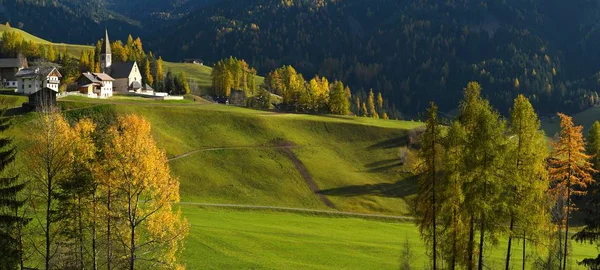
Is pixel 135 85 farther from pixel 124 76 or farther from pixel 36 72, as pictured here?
pixel 36 72

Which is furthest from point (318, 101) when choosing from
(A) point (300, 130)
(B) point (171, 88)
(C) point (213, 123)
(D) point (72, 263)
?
(D) point (72, 263)

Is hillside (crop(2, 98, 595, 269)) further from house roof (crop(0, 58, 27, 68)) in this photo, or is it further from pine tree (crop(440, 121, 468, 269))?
house roof (crop(0, 58, 27, 68))

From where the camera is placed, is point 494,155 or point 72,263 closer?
point 494,155

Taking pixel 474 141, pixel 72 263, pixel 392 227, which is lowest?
pixel 392 227

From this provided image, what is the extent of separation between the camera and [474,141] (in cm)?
3284

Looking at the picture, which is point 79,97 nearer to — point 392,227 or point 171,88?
point 171,88

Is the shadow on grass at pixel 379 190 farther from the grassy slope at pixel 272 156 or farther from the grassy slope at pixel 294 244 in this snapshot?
the grassy slope at pixel 294 244

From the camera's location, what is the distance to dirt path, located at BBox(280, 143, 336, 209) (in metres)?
92.2

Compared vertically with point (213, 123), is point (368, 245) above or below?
below

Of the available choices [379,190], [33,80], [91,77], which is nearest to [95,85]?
[91,77]

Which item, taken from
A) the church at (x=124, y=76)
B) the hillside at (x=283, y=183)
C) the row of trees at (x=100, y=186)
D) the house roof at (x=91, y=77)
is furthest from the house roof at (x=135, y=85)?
the row of trees at (x=100, y=186)

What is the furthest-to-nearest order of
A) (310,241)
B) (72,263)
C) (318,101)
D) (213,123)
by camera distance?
(318,101) → (213,123) → (310,241) → (72,263)

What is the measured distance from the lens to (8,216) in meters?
32.7

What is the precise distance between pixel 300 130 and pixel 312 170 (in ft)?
64.1
